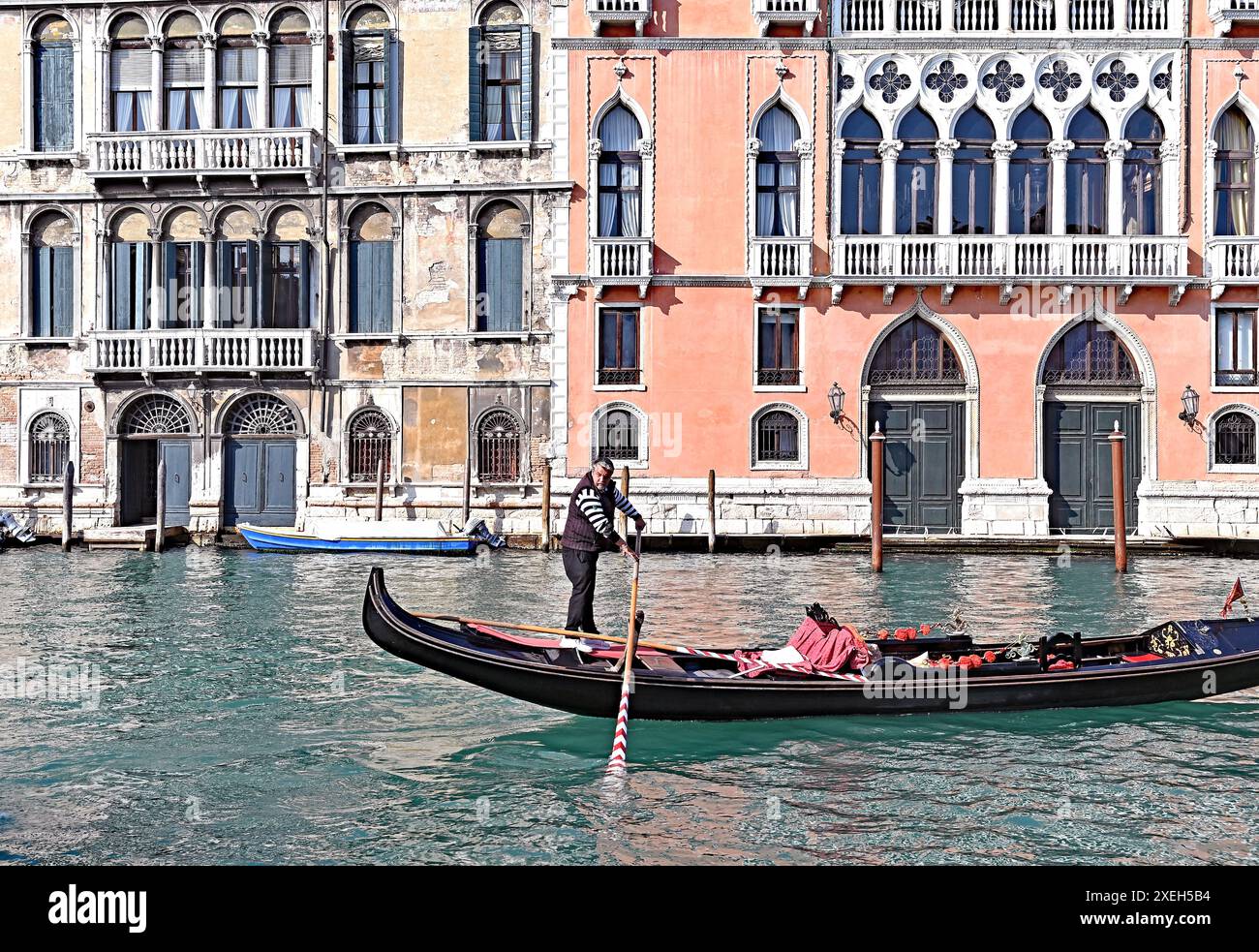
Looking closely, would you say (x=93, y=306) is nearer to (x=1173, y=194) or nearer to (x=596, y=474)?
(x=596, y=474)

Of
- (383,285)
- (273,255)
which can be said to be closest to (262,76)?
(273,255)

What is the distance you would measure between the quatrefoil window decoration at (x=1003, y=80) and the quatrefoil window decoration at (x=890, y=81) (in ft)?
4.23

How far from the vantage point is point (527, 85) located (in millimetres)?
20641

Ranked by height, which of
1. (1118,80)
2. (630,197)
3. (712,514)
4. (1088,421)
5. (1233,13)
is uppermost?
(1233,13)

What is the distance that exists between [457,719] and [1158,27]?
17.4m

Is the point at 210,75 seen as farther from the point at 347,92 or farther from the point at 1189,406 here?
the point at 1189,406

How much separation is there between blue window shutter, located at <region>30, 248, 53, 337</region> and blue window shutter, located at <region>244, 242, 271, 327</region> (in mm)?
3362

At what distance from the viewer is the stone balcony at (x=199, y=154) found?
2072cm

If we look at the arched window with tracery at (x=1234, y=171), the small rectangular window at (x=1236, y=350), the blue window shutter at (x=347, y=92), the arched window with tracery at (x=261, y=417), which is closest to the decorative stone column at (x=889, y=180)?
Result: the arched window with tracery at (x=1234, y=171)

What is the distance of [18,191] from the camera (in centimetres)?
2125

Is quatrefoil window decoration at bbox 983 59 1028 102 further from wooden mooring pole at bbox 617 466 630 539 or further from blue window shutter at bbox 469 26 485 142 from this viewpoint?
wooden mooring pole at bbox 617 466 630 539

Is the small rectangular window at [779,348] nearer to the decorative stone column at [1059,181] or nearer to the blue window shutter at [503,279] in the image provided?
the blue window shutter at [503,279]

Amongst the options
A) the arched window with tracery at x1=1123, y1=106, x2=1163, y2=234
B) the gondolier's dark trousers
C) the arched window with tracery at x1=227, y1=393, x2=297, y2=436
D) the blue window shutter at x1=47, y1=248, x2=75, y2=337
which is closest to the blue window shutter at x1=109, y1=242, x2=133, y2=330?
the blue window shutter at x1=47, y1=248, x2=75, y2=337

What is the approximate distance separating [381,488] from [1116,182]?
12468 millimetres
